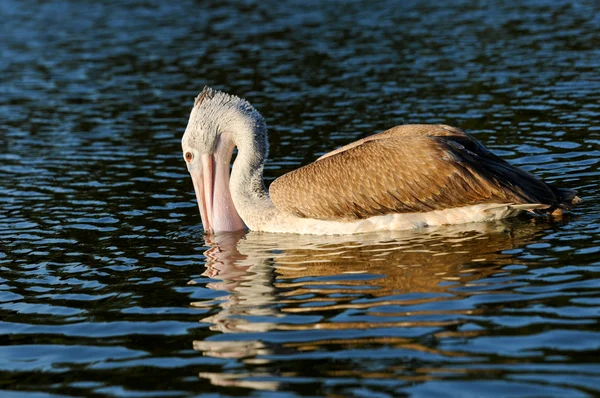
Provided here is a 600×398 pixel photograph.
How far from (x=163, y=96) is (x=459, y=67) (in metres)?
5.06

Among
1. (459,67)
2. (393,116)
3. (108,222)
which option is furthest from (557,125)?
(108,222)

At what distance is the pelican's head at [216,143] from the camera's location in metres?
9.55

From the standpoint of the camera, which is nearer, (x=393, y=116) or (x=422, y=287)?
(x=422, y=287)

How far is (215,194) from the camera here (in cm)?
971

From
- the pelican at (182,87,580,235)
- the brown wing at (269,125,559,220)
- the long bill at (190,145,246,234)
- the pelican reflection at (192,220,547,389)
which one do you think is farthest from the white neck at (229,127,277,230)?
the brown wing at (269,125,559,220)

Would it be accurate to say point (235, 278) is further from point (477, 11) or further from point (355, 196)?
point (477, 11)

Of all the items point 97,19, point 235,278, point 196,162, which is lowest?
point 235,278

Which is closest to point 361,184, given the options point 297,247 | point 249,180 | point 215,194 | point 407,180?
point 407,180

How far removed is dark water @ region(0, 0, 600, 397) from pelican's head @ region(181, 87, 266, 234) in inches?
14.0

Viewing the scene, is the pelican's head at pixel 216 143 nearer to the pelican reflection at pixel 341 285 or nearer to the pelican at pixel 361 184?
the pelican at pixel 361 184

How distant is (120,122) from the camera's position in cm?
1547

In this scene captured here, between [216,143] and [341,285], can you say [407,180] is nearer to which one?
[341,285]

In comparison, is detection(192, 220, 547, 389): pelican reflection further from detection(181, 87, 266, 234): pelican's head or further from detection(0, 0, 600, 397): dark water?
detection(181, 87, 266, 234): pelican's head

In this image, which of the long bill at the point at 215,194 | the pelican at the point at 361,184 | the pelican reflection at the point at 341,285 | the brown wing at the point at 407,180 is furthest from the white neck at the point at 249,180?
the brown wing at the point at 407,180
